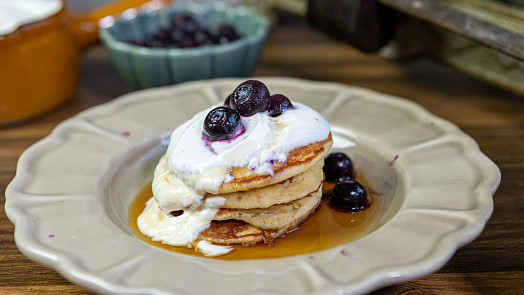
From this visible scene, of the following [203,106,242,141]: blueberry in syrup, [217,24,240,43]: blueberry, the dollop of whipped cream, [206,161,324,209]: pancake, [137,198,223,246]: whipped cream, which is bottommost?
[217,24,240,43]: blueberry

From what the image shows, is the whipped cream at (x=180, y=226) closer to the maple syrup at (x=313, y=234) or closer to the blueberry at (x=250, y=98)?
the maple syrup at (x=313, y=234)

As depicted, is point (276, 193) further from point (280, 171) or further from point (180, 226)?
point (180, 226)

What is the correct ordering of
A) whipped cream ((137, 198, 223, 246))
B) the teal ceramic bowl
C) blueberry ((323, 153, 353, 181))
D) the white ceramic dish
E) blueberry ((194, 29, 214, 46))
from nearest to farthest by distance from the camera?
1. the white ceramic dish
2. whipped cream ((137, 198, 223, 246))
3. blueberry ((323, 153, 353, 181))
4. the teal ceramic bowl
5. blueberry ((194, 29, 214, 46))

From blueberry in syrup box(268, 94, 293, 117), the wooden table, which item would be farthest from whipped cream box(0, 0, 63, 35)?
blueberry in syrup box(268, 94, 293, 117)

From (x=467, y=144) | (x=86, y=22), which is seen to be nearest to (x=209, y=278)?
(x=467, y=144)

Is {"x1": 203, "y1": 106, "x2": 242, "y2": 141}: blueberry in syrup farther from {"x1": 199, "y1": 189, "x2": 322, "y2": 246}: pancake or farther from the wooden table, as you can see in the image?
the wooden table

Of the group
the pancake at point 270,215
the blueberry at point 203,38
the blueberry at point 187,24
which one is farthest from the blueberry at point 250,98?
the blueberry at point 187,24

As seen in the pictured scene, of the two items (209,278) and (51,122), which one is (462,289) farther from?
(51,122)
